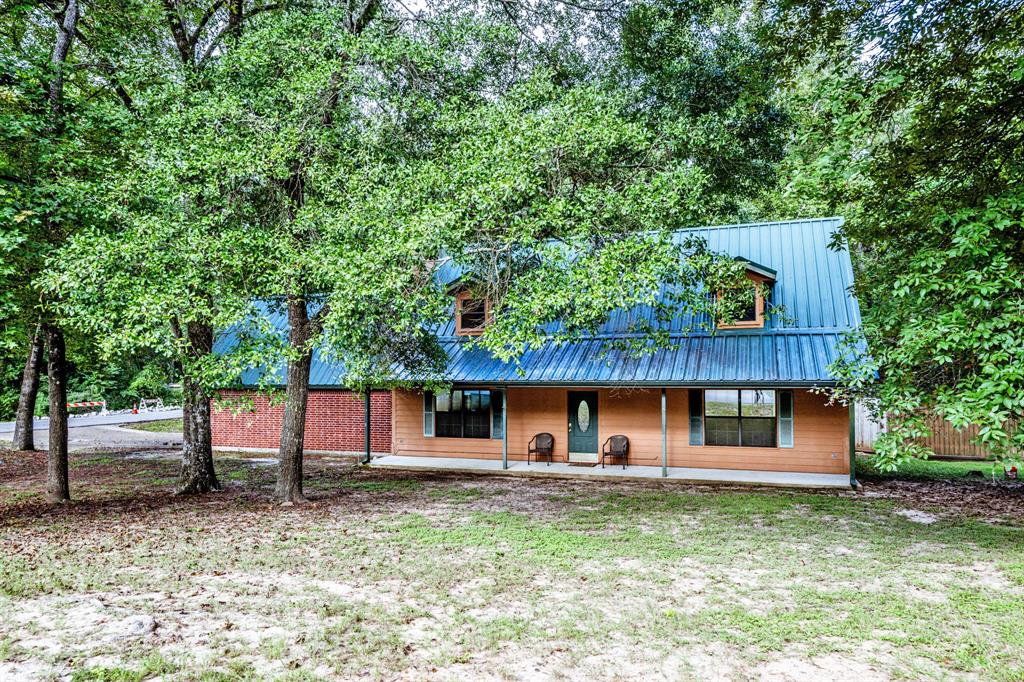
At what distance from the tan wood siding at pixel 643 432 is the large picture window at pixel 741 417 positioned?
0.22 meters

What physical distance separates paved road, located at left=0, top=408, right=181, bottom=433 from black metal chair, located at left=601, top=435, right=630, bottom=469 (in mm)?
24822

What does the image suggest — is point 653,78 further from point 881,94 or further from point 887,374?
point 887,374

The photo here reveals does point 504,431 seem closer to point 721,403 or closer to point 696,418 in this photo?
point 696,418

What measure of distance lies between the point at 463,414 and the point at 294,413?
6.10 m

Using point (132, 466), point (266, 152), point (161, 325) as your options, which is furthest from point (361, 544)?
point (132, 466)

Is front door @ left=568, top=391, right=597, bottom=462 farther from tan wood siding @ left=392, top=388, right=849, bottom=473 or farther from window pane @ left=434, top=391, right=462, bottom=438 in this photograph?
window pane @ left=434, top=391, right=462, bottom=438

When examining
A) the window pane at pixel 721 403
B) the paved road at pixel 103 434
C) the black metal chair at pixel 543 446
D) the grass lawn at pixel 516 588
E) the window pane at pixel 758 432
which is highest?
the window pane at pixel 721 403

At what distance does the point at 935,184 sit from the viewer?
8.74 metres

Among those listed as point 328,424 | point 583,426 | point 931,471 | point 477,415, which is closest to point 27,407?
point 328,424

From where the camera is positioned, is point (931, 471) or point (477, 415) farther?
point (477, 415)

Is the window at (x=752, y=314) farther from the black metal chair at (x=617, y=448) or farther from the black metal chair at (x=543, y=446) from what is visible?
the black metal chair at (x=543, y=446)

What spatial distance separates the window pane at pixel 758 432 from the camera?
45.8 feet

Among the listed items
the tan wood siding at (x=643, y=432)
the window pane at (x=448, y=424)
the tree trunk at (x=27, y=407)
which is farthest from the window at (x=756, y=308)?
the tree trunk at (x=27, y=407)

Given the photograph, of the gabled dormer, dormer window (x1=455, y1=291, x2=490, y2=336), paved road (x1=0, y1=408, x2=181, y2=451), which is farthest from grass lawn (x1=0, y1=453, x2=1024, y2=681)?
paved road (x1=0, y1=408, x2=181, y2=451)
